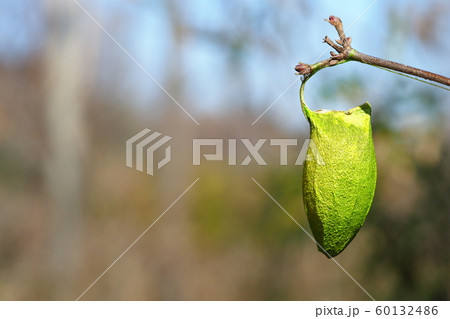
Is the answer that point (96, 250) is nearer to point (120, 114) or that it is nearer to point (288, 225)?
point (120, 114)

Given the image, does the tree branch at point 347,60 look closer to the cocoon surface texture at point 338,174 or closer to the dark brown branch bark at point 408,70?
the dark brown branch bark at point 408,70

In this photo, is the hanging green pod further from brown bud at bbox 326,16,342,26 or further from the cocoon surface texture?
brown bud at bbox 326,16,342,26

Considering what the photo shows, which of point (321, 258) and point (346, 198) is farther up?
point (346, 198)

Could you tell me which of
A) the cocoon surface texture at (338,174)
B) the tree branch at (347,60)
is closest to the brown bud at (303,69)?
the tree branch at (347,60)

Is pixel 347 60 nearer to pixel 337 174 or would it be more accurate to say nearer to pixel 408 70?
pixel 408 70
